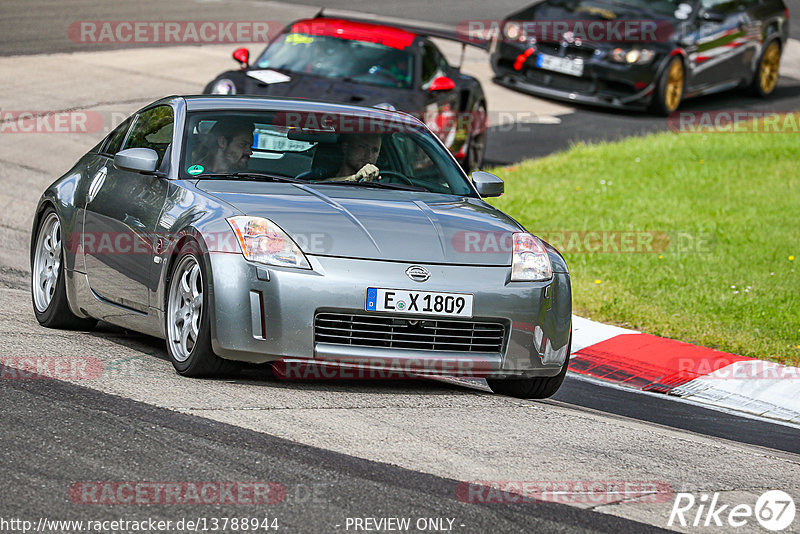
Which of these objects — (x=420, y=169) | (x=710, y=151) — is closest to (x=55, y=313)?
(x=420, y=169)

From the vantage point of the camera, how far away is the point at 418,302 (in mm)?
6137

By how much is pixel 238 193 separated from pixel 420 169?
4.43ft

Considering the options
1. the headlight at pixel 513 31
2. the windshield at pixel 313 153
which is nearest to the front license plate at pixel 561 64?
the headlight at pixel 513 31

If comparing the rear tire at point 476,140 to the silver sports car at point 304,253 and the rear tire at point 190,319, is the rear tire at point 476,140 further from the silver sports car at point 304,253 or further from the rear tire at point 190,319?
the rear tire at point 190,319

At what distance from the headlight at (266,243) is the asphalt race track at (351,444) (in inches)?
23.9

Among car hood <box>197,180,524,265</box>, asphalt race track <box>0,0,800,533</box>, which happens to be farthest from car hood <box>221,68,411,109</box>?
car hood <box>197,180,524,265</box>

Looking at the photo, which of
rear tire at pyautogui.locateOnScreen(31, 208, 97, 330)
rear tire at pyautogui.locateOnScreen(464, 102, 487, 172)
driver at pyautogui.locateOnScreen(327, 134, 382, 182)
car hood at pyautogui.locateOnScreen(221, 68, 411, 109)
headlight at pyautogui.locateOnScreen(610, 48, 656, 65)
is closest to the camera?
driver at pyautogui.locateOnScreen(327, 134, 382, 182)

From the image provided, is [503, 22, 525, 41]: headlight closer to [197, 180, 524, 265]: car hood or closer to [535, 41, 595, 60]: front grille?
[535, 41, 595, 60]: front grille

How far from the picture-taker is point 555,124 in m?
17.9

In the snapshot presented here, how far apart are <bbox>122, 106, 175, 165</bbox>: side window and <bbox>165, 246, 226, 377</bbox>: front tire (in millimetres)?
1070

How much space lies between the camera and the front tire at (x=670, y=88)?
18.2 metres

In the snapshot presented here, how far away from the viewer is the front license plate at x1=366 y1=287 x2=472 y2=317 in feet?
20.0

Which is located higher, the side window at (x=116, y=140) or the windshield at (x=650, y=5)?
the side window at (x=116, y=140)

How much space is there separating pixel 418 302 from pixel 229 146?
5.52ft
